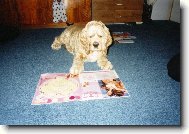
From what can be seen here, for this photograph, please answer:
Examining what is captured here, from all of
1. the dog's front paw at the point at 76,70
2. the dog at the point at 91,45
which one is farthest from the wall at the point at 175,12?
the dog's front paw at the point at 76,70

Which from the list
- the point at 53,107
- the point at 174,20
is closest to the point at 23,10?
the point at 53,107

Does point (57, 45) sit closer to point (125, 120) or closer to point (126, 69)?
point (126, 69)

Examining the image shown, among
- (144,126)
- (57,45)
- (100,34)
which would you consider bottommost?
(144,126)

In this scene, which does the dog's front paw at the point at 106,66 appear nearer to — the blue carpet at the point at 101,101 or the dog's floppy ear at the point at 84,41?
the blue carpet at the point at 101,101

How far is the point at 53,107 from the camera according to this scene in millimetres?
1927

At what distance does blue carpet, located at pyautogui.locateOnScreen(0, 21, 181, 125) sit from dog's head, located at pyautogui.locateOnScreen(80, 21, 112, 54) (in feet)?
0.89

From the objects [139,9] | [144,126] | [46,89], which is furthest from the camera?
[139,9]

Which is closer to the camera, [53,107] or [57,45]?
[53,107]

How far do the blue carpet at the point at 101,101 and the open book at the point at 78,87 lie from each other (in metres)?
0.07

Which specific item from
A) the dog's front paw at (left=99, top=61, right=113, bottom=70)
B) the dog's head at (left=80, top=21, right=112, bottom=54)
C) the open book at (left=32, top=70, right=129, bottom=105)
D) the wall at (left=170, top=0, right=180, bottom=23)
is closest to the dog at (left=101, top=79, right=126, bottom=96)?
the open book at (left=32, top=70, right=129, bottom=105)

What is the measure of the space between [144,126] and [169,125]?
20cm

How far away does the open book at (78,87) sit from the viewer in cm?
204

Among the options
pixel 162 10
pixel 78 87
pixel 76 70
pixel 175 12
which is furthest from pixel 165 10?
pixel 78 87

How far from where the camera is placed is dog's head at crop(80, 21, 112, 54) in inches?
102
